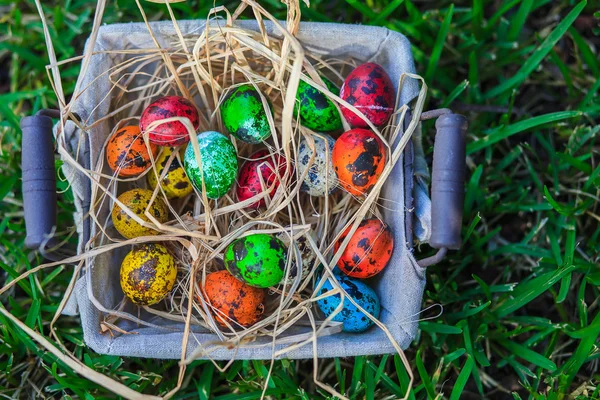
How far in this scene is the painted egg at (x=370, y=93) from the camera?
1.50 meters

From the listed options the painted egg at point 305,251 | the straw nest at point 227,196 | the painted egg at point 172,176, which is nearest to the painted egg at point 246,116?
the straw nest at point 227,196

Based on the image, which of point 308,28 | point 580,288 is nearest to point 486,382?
point 580,288

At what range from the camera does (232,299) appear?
1.48m

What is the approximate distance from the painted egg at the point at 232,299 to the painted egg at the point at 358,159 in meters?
0.38

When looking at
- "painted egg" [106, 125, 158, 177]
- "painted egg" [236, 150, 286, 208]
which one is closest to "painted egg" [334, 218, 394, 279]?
"painted egg" [236, 150, 286, 208]

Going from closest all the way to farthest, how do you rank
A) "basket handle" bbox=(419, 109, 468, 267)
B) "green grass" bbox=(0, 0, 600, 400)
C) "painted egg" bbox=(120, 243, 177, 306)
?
"basket handle" bbox=(419, 109, 468, 267), "painted egg" bbox=(120, 243, 177, 306), "green grass" bbox=(0, 0, 600, 400)

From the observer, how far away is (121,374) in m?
1.68

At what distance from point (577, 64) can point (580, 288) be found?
2.53 feet

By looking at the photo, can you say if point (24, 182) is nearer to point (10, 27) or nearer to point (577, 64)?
point (10, 27)

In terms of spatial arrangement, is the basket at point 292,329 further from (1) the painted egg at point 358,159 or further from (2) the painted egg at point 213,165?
(2) the painted egg at point 213,165

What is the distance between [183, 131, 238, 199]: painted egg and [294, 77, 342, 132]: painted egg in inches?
8.8

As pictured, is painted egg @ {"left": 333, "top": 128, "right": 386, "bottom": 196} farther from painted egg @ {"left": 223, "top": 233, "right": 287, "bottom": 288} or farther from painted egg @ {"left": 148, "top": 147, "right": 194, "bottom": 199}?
painted egg @ {"left": 148, "top": 147, "right": 194, "bottom": 199}

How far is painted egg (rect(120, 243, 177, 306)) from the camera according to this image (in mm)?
1476

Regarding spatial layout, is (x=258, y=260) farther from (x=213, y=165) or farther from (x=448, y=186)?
(x=448, y=186)
